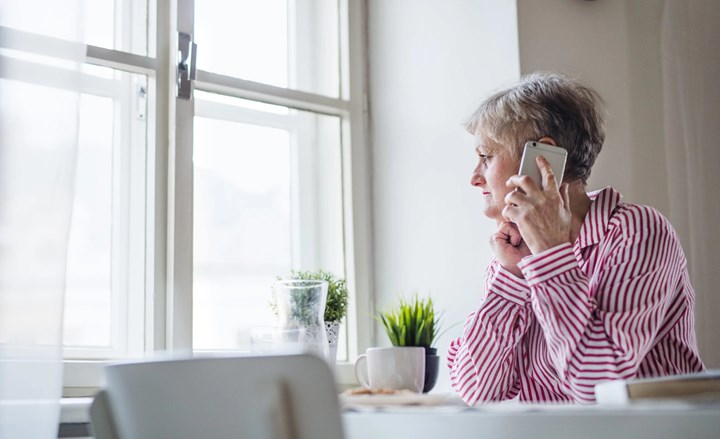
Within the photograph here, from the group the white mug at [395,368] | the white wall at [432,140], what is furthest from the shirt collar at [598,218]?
the white wall at [432,140]

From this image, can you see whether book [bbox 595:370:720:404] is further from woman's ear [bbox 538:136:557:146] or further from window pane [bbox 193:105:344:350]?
window pane [bbox 193:105:344:350]

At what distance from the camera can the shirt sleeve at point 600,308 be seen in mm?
1468

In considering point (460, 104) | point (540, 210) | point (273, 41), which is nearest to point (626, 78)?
point (460, 104)

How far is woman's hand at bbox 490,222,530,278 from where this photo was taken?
1742 mm

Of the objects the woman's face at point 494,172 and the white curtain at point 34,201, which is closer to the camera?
the white curtain at point 34,201

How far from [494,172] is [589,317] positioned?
407 millimetres

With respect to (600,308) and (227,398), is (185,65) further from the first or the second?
(227,398)

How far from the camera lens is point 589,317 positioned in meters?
1.47

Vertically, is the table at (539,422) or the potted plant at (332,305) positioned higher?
the potted plant at (332,305)

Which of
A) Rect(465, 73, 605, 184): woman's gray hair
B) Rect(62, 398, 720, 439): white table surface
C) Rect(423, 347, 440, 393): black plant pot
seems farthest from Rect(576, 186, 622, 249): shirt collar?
Rect(62, 398, 720, 439): white table surface

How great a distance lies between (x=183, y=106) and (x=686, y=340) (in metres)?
1.24

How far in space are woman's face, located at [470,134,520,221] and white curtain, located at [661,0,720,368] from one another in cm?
97

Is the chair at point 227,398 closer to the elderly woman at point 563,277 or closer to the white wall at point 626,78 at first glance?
the elderly woman at point 563,277

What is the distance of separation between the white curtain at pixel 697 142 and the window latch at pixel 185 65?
1.35 m
